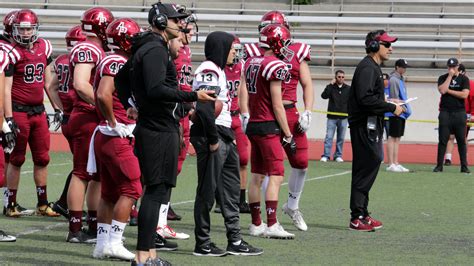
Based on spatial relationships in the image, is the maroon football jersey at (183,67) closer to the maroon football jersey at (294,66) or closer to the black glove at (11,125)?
the maroon football jersey at (294,66)

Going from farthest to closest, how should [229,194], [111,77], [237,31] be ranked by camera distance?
[237,31]
[229,194]
[111,77]

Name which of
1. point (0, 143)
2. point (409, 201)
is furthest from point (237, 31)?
point (0, 143)

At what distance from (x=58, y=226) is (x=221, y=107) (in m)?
2.48

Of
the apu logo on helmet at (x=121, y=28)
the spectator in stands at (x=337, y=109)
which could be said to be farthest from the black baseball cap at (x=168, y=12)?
the spectator in stands at (x=337, y=109)

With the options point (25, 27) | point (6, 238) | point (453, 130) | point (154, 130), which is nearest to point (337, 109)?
point (453, 130)

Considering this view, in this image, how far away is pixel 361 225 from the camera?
9.16m

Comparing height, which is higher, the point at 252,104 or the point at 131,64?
the point at 131,64

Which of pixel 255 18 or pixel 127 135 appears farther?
pixel 255 18

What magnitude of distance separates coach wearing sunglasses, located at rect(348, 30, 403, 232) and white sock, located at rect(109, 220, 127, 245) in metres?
2.87

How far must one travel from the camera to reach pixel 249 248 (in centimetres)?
760

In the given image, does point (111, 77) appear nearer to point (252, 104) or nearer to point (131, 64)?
point (131, 64)

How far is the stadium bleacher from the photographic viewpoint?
24.6m

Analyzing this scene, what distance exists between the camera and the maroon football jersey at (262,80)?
336 inches

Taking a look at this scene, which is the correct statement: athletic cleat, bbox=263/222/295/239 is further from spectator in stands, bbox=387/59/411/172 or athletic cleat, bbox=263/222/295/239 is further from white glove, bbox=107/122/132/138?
spectator in stands, bbox=387/59/411/172
